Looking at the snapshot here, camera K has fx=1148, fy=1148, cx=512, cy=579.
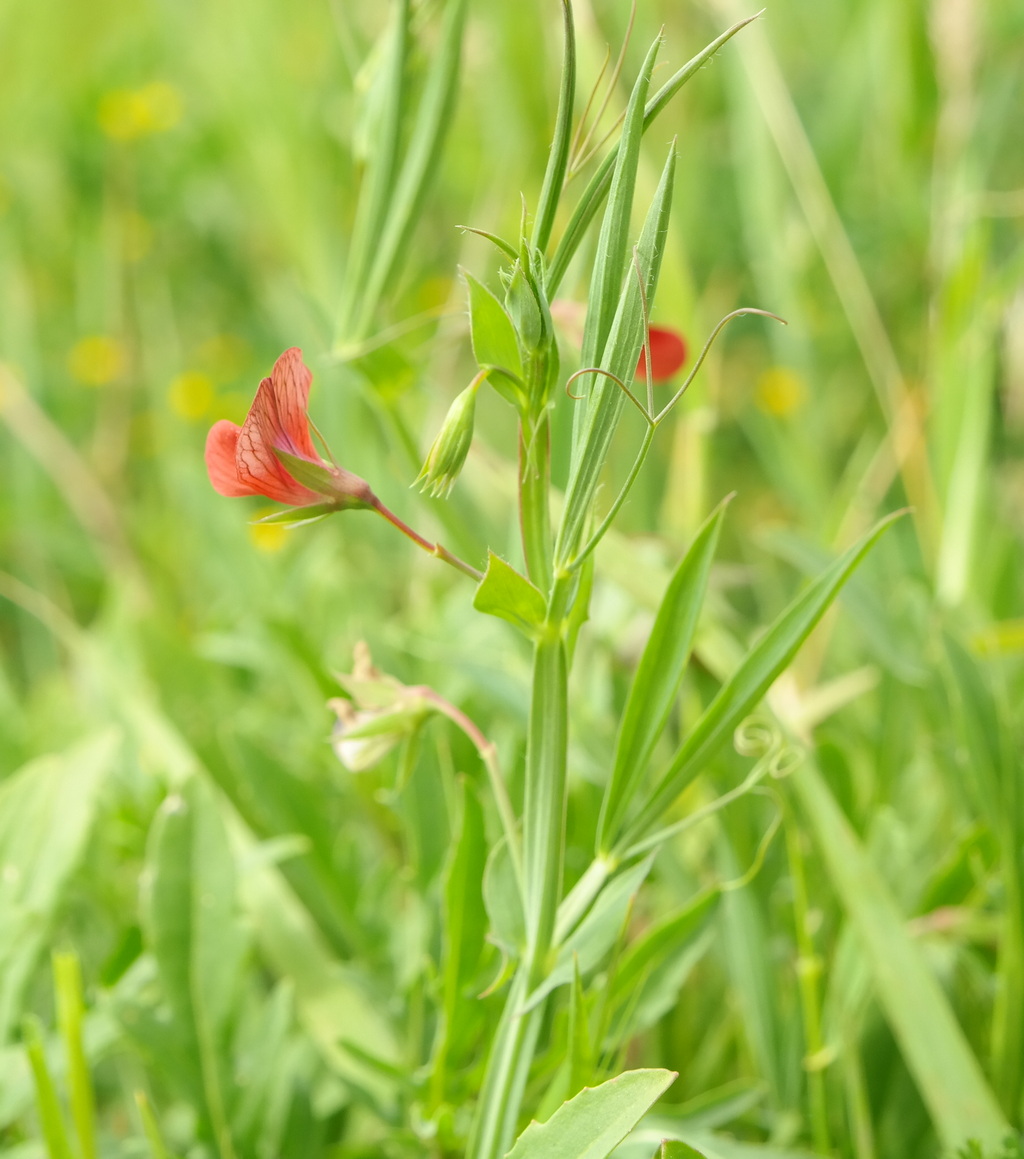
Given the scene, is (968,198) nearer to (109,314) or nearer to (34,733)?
(34,733)

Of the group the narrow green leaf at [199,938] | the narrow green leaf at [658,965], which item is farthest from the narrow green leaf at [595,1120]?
the narrow green leaf at [199,938]

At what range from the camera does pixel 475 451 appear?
0.69 metres

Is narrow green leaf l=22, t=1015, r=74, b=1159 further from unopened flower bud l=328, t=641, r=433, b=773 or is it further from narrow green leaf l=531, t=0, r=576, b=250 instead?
narrow green leaf l=531, t=0, r=576, b=250

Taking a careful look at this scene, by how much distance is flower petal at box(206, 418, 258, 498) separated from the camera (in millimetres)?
339

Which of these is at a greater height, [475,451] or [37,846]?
[475,451]

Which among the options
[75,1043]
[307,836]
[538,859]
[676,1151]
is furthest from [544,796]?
[307,836]

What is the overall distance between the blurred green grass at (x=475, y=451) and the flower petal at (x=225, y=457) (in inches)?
11.8

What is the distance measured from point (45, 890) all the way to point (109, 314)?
1.34 metres

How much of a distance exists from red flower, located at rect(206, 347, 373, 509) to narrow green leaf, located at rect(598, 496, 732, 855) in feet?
0.40

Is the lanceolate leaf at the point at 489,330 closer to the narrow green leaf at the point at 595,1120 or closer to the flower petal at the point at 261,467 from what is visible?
the flower petal at the point at 261,467

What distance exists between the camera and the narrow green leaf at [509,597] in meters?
0.34

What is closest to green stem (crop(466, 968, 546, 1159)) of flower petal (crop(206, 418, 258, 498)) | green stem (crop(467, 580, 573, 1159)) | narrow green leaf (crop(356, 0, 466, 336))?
green stem (crop(467, 580, 573, 1159))

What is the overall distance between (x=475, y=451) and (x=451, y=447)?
13.7 inches

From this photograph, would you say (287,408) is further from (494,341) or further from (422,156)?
(422,156)
